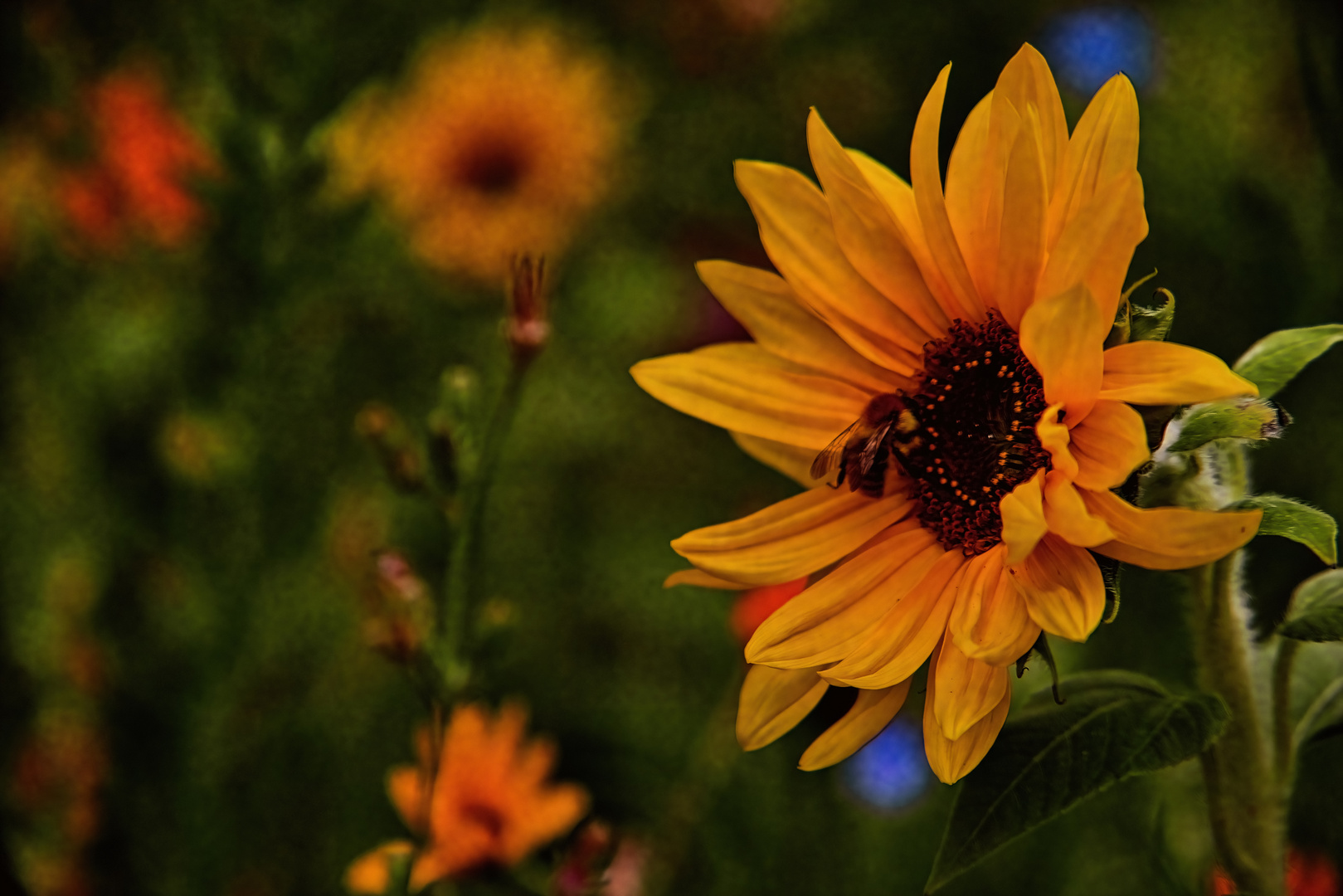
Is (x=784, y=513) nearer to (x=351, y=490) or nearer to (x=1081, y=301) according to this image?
(x=1081, y=301)

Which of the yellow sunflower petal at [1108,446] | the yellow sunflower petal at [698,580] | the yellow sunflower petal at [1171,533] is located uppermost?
the yellow sunflower petal at [1108,446]

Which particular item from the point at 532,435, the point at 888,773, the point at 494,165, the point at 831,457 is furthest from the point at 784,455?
the point at 494,165

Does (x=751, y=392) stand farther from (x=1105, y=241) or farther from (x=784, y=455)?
(x=1105, y=241)

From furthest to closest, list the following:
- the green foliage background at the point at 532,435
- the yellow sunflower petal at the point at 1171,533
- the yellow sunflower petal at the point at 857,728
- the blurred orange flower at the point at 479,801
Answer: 1. the green foliage background at the point at 532,435
2. the blurred orange flower at the point at 479,801
3. the yellow sunflower petal at the point at 857,728
4. the yellow sunflower petal at the point at 1171,533

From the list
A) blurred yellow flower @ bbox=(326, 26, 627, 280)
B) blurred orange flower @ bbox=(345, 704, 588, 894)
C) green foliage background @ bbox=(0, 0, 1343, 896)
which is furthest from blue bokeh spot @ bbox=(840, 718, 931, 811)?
blurred yellow flower @ bbox=(326, 26, 627, 280)

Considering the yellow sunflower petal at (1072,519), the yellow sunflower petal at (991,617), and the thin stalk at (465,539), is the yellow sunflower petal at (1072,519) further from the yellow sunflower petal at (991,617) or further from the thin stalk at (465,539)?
the thin stalk at (465,539)

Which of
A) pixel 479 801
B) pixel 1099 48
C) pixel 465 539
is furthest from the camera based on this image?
pixel 1099 48

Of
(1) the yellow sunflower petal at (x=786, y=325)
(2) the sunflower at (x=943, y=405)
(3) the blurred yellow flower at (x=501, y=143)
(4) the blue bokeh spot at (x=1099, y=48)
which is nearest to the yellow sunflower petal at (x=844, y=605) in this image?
(2) the sunflower at (x=943, y=405)

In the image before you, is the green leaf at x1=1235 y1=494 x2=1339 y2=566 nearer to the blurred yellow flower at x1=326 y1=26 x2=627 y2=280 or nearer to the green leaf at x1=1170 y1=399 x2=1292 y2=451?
the green leaf at x1=1170 y1=399 x2=1292 y2=451
